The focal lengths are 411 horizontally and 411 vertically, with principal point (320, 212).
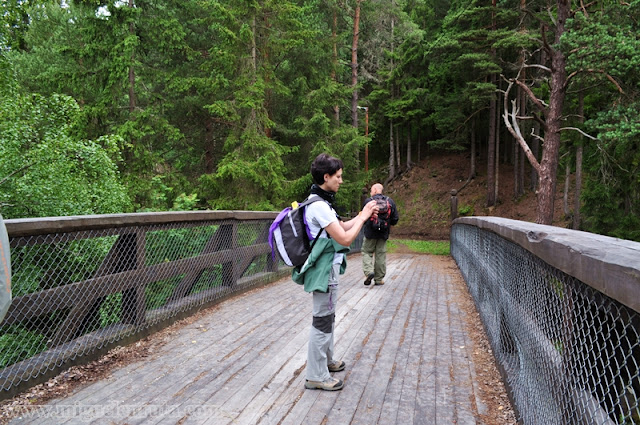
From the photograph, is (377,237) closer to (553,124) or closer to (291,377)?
(291,377)

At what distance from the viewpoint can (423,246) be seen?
2159cm

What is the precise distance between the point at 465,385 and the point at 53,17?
867 inches

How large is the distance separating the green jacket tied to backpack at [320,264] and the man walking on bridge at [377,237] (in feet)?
11.1

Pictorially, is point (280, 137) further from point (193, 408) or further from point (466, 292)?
point (193, 408)

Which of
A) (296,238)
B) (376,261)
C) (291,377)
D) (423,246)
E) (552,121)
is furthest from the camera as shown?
(423,246)

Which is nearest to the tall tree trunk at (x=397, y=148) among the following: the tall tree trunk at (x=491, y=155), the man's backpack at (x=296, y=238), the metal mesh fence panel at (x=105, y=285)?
the tall tree trunk at (x=491, y=155)

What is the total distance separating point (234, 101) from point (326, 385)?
1289cm

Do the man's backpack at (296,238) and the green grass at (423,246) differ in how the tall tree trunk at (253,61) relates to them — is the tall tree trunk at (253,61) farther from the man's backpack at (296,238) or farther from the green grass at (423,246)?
the man's backpack at (296,238)

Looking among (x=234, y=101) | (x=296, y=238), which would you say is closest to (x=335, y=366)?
(x=296, y=238)

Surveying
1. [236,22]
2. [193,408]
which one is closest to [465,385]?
[193,408]

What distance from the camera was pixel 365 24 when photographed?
76.1 feet

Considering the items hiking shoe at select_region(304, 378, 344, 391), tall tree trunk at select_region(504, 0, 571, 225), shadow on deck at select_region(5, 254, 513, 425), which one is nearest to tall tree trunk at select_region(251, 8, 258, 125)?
tall tree trunk at select_region(504, 0, 571, 225)

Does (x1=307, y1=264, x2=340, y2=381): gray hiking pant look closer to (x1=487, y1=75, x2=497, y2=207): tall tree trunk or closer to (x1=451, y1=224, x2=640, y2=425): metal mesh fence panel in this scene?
(x1=451, y1=224, x2=640, y2=425): metal mesh fence panel

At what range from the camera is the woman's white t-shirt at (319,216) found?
9.11 ft
